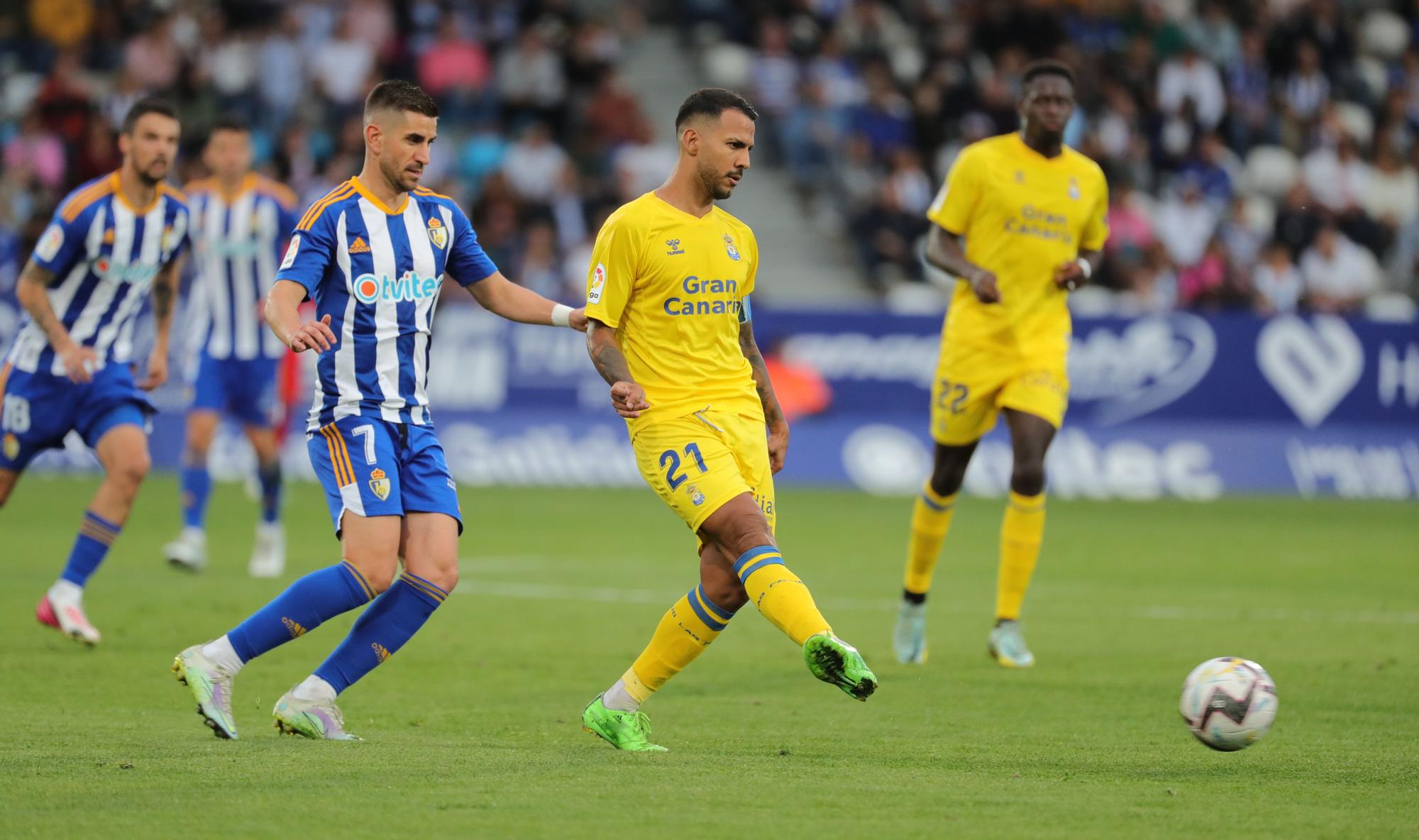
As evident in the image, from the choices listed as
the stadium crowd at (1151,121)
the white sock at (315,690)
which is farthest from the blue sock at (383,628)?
the stadium crowd at (1151,121)

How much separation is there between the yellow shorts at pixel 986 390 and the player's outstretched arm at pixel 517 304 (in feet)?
9.36

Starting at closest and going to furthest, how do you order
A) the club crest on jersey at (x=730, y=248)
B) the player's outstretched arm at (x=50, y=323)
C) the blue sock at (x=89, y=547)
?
the club crest on jersey at (x=730, y=248) < the player's outstretched arm at (x=50, y=323) < the blue sock at (x=89, y=547)

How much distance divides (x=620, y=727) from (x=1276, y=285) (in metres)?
17.8

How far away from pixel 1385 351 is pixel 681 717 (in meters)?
→ 14.9

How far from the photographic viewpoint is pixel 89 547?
9477 mm

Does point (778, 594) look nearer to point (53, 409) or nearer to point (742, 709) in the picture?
point (742, 709)

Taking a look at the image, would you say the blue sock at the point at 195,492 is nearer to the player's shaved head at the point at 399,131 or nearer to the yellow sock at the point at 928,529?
the yellow sock at the point at 928,529

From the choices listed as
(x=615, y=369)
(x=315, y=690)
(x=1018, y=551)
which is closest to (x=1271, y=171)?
(x=1018, y=551)

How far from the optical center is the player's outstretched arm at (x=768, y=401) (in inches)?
281

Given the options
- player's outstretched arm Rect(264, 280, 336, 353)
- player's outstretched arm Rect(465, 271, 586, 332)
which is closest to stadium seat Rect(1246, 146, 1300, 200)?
player's outstretched arm Rect(465, 271, 586, 332)

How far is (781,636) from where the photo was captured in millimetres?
10461

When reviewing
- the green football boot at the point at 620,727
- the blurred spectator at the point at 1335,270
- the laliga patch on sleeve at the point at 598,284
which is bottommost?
the green football boot at the point at 620,727

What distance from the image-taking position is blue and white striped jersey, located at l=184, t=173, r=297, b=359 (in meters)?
12.5

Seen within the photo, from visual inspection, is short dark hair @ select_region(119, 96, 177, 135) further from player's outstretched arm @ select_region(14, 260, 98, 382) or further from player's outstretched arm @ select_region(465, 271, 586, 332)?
player's outstretched arm @ select_region(465, 271, 586, 332)
